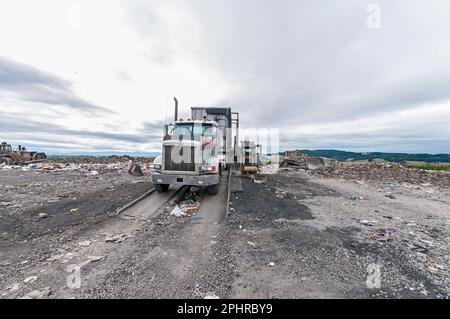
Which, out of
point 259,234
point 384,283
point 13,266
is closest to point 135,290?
point 13,266

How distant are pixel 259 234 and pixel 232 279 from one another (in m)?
1.54

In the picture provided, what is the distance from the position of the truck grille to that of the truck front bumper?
0.22m

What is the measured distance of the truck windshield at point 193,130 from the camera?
762 centimetres

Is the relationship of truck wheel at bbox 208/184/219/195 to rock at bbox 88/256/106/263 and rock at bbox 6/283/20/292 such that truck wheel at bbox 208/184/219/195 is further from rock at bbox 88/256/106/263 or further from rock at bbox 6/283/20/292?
rock at bbox 6/283/20/292

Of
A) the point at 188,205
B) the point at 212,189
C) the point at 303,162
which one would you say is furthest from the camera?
the point at 303,162

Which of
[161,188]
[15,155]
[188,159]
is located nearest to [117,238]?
[188,159]

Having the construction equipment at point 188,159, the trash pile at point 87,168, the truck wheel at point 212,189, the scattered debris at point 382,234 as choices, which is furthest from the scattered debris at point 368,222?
the trash pile at point 87,168

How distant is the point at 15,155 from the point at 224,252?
26.9 m

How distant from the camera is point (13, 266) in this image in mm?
2936

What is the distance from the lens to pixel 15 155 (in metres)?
21.0

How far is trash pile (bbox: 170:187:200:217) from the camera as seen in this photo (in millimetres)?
5289

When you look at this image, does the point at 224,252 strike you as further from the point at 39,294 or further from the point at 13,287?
the point at 13,287

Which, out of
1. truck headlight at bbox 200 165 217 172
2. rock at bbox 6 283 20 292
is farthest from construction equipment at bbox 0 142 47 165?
rock at bbox 6 283 20 292
